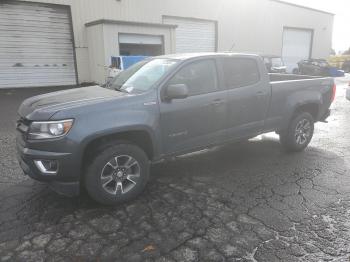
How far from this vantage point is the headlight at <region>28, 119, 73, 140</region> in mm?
3506

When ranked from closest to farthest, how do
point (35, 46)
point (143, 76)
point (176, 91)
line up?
point (176, 91) → point (143, 76) → point (35, 46)

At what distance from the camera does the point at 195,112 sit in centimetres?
446

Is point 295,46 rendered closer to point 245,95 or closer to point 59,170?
point 245,95

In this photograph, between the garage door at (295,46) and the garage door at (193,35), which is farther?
the garage door at (295,46)

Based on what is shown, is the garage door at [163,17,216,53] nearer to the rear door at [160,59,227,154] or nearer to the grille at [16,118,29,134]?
the rear door at [160,59,227,154]

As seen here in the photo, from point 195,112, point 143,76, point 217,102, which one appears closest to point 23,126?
point 143,76

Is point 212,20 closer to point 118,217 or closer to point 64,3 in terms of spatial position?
point 64,3

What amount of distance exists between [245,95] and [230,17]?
64.2 feet

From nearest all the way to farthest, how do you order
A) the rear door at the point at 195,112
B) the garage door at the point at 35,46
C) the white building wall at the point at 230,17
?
the rear door at the point at 195,112 < the garage door at the point at 35,46 < the white building wall at the point at 230,17

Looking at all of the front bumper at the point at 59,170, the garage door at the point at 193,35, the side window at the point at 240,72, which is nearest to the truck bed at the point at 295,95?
the side window at the point at 240,72

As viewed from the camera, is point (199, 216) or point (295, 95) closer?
point (199, 216)

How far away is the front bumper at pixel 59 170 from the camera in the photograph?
352cm

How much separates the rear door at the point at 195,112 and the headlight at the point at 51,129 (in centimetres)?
123

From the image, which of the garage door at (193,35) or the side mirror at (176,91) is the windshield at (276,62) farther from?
the side mirror at (176,91)
